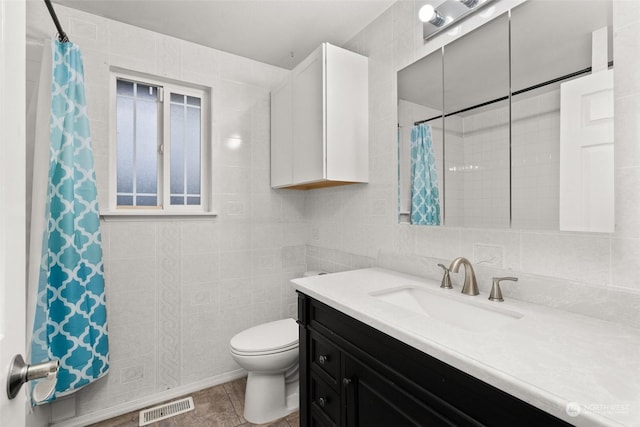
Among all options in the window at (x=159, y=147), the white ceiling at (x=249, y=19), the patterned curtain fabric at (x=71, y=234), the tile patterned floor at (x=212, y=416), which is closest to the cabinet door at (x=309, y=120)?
the white ceiling at (x=249, y=19)

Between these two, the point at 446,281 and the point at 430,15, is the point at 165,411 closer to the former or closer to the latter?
the point at 446,281

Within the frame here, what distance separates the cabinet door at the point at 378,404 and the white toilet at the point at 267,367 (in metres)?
0.70

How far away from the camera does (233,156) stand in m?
2.14

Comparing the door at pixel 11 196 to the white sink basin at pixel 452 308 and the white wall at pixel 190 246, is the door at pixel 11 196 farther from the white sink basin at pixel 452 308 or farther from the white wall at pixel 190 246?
the white wall at pixel 190 246

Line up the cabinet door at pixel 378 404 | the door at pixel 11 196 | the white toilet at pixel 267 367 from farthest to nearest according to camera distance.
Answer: the white toilet at pixel 267 367
the cabinet door at pixel 378 404
the door at pixel 11 196

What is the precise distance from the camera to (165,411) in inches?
71.0

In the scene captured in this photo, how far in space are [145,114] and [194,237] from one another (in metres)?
0.87

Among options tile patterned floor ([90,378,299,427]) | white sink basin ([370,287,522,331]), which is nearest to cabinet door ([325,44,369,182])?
white sink basin ([370,287,522,331])

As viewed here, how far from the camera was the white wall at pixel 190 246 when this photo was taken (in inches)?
68.7

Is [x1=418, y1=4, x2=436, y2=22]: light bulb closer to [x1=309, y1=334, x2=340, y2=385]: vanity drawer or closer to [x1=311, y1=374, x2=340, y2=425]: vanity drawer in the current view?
[x1=309, y1=334, x2=340, y2=385]: vanity drawer

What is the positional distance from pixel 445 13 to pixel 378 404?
5.19 feet

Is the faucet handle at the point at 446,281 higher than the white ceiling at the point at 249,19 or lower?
lower

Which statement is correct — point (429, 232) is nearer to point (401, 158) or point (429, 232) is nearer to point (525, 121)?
point (401, 158)

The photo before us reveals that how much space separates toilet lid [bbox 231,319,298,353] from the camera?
1.65m
